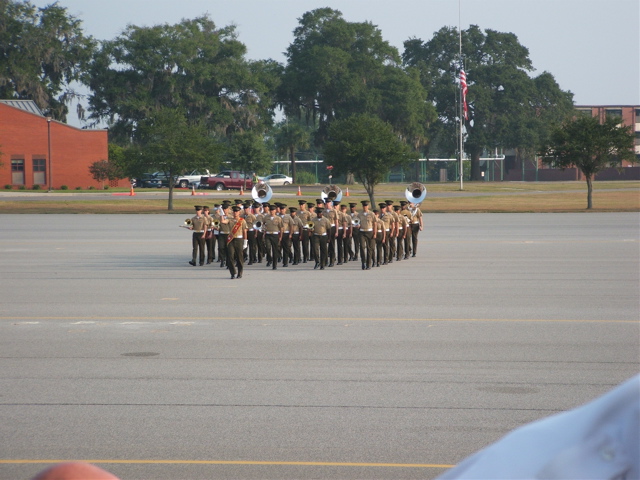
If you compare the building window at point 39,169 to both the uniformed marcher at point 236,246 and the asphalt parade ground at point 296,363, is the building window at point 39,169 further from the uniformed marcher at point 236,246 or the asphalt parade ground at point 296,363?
the uniformed marcher at point 236,246

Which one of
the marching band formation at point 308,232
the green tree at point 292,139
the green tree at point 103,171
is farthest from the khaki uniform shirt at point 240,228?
the green tree at point 292,139

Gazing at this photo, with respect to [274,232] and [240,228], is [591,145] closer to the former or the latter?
[274,232]

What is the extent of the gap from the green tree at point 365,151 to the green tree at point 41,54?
42941 millimetres

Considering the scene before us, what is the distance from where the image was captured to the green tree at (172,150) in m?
49.2

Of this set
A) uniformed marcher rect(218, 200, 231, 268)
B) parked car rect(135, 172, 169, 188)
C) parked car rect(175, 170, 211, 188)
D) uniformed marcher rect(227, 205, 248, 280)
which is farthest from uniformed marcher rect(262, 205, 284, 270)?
parked car rect(135, 172, 169, 188)

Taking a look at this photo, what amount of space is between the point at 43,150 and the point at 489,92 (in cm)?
Result: 4813

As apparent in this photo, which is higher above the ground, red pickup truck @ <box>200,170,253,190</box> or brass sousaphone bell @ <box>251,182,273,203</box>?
red pickup truck @ <box>200,170,253,190</box>

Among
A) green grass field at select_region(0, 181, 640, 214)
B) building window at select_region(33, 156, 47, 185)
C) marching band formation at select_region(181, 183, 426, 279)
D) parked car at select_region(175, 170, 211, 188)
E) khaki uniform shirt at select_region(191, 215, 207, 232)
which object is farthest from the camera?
parked car at select_region(175, 170, 211, 188)

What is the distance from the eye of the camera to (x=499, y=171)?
108188mm

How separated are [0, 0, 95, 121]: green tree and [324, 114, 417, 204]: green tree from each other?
42.9 m

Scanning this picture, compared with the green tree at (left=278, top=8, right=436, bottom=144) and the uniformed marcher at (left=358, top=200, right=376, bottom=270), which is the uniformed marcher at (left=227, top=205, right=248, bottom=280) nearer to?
the uniformed marcher at (left=358, top=200, right=376, bottom=270)

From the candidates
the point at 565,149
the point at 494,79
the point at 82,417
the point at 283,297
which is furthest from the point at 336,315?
the point at 494,79

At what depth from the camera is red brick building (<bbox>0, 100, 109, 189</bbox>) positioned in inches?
2662

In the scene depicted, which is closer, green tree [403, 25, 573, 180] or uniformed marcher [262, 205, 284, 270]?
uniformed marcher [262, 205, 284, 270]
